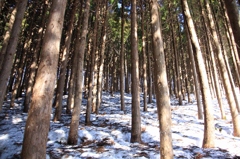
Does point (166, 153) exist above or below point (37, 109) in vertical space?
below

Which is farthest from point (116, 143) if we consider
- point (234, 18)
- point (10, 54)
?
point (10, 54)

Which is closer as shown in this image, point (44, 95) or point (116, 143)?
point (44, 95)

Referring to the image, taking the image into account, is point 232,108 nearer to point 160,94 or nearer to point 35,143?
point 160,94

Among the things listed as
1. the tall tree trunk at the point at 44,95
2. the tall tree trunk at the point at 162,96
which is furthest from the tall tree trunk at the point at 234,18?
the tall tree trunk at the point at 44,95

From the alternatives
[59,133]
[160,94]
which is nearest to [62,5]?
[160,94]

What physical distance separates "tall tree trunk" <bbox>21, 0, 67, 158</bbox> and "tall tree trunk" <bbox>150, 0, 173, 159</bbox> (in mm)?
2369

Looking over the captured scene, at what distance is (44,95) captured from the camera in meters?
3.24

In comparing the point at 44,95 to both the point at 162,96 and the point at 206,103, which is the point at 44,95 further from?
the point at 206,103

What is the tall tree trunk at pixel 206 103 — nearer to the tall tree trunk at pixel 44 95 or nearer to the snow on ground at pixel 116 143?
the snow on ground at pixel 116 143

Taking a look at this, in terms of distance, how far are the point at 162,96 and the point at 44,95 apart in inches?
101

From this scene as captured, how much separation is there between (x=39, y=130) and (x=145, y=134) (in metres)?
4.90

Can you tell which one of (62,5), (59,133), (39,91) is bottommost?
(59,133)

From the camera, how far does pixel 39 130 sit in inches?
120

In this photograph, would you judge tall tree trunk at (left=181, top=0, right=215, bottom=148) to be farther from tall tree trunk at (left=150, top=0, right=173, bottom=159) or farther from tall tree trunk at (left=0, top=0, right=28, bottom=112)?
tall tree trunk at (left=0, top=0, right=28, bottom=112)
